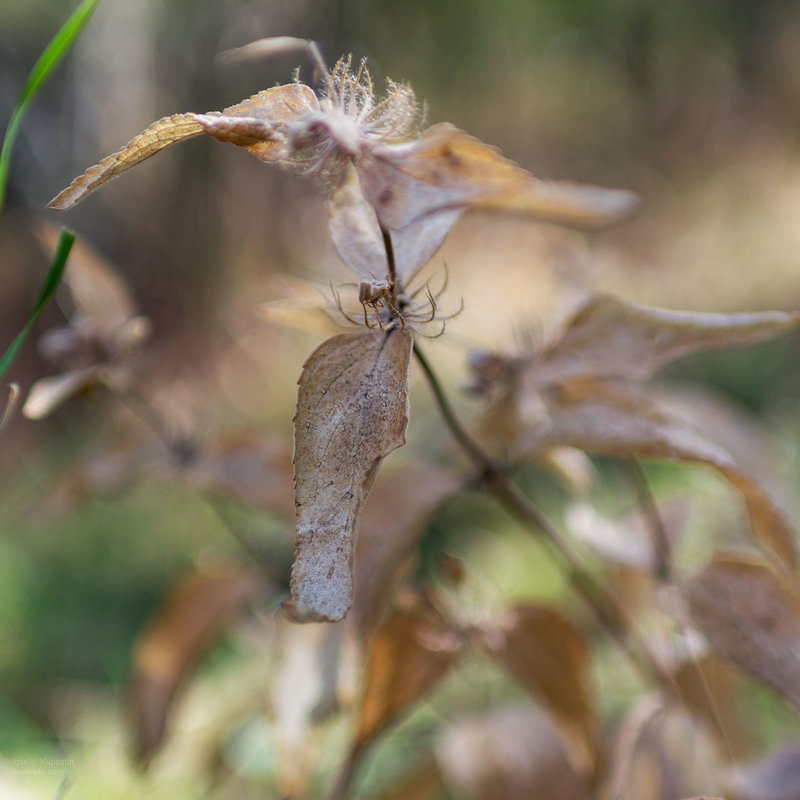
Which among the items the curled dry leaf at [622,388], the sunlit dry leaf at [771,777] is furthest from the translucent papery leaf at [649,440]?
the sunlit dry leaf at [771,777]

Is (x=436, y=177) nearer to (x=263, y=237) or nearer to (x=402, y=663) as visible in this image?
(x=402, y=663)

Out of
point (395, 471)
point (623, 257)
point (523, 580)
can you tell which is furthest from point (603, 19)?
point (395, 471)

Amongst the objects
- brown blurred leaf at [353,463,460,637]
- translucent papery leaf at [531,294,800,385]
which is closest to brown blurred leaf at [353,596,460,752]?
brown blurred leaf at [353,463,460,637]

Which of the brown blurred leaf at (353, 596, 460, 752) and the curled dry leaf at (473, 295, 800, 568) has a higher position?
the curled dry leaf at (473, 295, 800, 568)

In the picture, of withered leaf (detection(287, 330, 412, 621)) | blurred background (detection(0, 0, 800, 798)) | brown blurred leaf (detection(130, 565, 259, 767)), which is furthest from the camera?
blurred background (detection(0, 0, 800, 798))

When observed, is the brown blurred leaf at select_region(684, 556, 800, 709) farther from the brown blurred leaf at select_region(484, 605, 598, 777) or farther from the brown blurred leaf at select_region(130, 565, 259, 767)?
the brown blurred leaf at select_region(130, 565, 259, 767)

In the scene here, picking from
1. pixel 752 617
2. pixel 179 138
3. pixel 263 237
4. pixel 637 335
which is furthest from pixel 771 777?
pixel 263 237

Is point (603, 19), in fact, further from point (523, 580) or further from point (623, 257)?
point (523, 580)
